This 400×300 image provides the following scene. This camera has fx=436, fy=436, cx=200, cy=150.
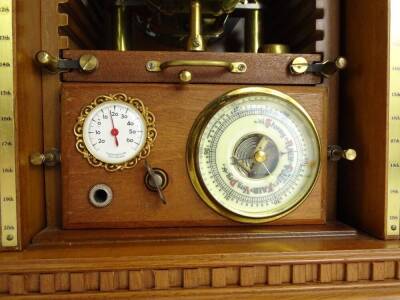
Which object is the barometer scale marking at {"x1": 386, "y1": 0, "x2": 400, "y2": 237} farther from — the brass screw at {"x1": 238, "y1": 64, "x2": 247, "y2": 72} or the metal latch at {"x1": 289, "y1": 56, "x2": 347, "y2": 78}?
the brass screw at {"x1": 238, "y1": 64, "x2": 247, "y2": 72}

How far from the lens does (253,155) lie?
806 mm

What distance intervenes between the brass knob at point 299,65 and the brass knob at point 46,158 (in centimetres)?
47

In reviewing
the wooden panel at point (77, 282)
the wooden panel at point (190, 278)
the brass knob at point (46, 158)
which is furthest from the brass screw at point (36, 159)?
the wooden panel at point (190, 278)

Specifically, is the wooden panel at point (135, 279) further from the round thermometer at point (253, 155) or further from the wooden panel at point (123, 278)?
the round thermometer at point (253, 155)

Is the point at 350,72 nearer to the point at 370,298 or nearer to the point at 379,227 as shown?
the point at 379,227

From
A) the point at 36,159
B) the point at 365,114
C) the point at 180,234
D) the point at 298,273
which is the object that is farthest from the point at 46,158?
the point at 365,114

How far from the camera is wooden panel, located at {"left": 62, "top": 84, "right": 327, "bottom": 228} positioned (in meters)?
0.79

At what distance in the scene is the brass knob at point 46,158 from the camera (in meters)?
0.76

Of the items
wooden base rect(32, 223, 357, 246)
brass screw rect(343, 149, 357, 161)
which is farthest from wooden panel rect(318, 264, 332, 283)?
brass screw rect(343, 149, 357, 161)

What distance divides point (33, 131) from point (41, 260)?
0.24 metres

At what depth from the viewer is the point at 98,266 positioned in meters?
0.67

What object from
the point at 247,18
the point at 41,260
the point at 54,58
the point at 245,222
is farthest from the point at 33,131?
the point at 247,18

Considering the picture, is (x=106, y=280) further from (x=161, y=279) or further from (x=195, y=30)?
(x=195, y=30)

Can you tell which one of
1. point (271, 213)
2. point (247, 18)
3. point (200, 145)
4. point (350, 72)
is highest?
point (247, 18)
